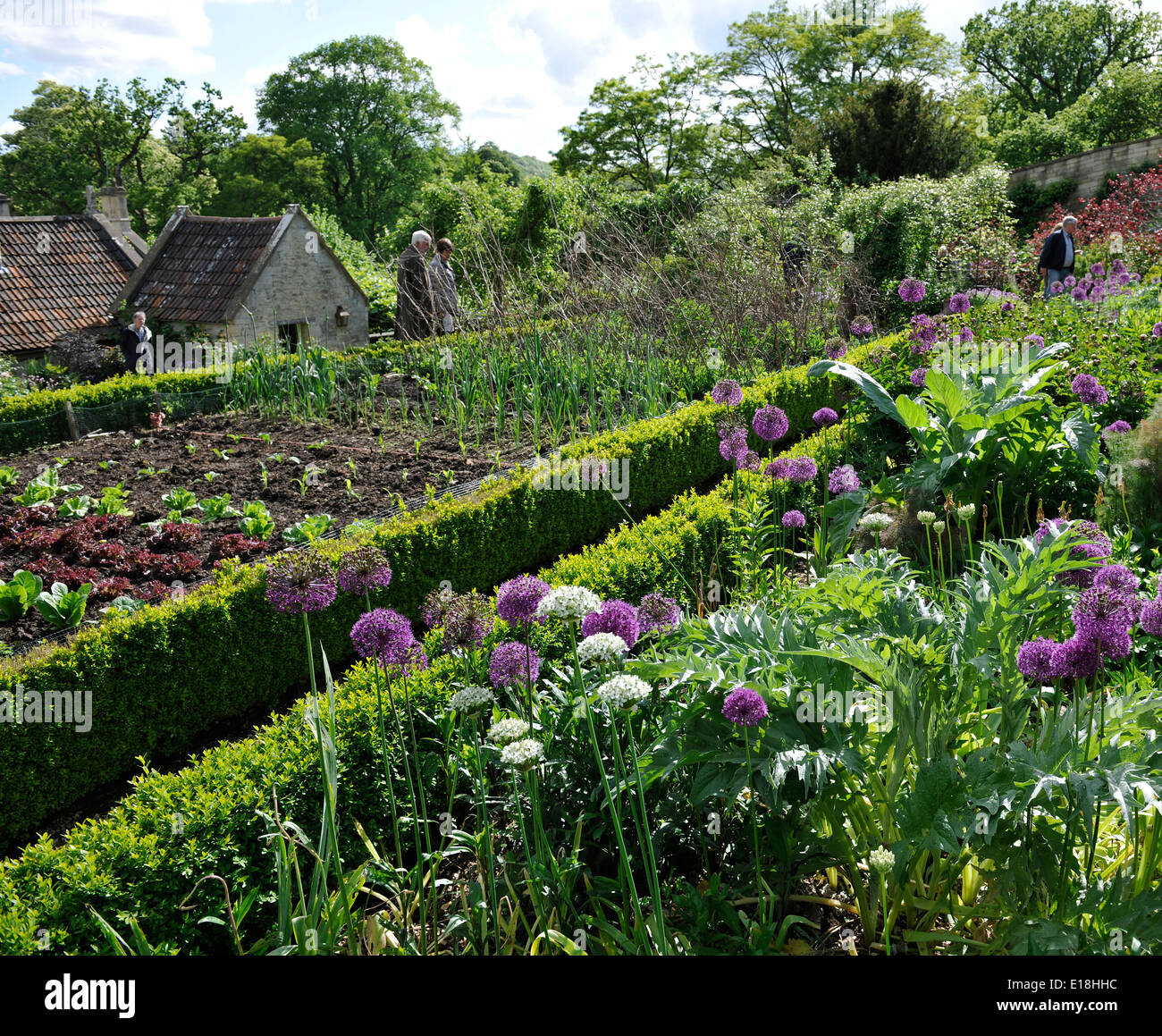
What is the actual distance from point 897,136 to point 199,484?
22641 mm

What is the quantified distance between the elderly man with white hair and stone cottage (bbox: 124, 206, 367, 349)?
6.35 m

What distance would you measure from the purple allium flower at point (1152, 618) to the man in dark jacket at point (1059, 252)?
10.4m

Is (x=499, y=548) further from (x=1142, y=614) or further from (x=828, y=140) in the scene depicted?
(x=828, y=140)

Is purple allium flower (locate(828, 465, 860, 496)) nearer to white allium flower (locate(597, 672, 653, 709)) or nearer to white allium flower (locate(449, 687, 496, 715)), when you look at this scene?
white allium flower (locate(449, 687, 496, 715))

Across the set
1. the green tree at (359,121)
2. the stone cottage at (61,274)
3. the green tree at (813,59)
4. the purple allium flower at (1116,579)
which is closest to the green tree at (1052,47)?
the green tree at (813,59)

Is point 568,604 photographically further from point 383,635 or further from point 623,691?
point 383,635

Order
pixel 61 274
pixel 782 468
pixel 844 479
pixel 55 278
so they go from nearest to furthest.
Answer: pixel 782 468
pixel 844 479
pixel 55 278
pixel 61 274

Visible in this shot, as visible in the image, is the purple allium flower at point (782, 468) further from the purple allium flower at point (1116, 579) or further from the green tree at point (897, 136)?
the green tree at point (897, 136)

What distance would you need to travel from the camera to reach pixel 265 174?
129 feet

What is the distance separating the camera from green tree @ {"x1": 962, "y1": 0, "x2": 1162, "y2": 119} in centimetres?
3662

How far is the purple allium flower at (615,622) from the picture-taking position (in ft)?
7.84

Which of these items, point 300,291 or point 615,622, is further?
point 300,291

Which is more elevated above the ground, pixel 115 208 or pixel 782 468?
pixel 115 208

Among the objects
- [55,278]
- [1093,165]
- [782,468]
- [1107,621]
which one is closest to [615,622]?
[1107,621]
